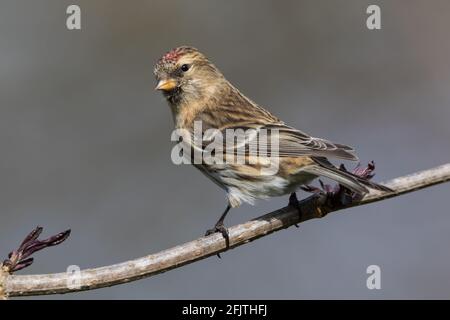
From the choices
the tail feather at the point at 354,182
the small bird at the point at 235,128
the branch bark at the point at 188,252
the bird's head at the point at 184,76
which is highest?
the bird's head at the point at 184,76

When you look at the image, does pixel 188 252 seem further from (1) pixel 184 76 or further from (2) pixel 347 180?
(1) pixel 184 76

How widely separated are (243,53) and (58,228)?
173 cm

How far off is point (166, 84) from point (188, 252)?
128cm

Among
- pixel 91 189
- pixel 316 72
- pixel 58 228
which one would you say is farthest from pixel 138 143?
pixel 316 72

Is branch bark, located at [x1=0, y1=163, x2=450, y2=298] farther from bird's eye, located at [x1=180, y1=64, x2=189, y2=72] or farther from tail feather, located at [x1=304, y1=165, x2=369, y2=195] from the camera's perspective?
bird's eye, located at [x1=180, y1=64, x2=189, y2=72]

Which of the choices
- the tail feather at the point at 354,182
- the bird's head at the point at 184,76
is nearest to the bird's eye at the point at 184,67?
the bird's head at the point at 184,76

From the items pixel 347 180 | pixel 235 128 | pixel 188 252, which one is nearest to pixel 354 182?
pixel 347 180

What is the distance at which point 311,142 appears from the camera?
145 inches

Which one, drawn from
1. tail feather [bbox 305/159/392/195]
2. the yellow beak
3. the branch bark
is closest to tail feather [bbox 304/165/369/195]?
tail feather [bbox 305/159/392/195]

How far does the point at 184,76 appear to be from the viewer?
4.15m

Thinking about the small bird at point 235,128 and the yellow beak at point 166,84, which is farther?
the yellow beak at point 166,84

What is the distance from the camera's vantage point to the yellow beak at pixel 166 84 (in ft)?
13.1

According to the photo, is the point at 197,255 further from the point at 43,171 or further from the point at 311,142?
the point at 43,171

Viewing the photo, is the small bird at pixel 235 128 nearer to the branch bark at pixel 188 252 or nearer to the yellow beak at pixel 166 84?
the yellow beak at pixel 166 84
